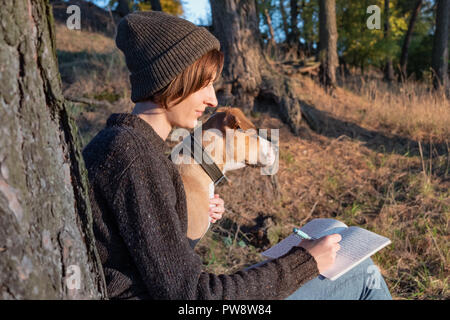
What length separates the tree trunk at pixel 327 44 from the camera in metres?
7.71

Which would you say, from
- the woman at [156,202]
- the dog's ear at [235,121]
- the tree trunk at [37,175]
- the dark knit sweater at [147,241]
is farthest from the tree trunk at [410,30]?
the tree trunk at [37,175]

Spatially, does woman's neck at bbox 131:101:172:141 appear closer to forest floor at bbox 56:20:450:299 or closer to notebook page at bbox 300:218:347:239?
notebook page at bbox 300:218:347:239

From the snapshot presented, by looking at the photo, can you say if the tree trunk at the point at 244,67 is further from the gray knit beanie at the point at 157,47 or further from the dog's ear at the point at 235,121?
the gray knit beanie at the point at 157,47

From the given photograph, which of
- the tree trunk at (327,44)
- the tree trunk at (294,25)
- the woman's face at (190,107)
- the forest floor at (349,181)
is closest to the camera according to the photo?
the woman's face at (190,107)

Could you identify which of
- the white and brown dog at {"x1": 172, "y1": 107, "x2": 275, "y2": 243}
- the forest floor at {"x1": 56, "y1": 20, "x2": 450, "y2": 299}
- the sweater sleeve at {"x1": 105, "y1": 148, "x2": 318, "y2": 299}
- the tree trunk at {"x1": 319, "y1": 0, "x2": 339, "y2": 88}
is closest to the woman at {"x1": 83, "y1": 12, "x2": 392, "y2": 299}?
the sweater sleeve at {"x1": 105, "y1": 148, "x2": 318, "y2": 299}

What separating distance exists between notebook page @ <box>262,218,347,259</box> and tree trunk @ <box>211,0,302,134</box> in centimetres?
342

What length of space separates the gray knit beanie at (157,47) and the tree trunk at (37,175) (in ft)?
1.56

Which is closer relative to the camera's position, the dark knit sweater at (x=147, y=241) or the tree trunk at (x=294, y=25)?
the dark knit sweater at (x=147, y=241)

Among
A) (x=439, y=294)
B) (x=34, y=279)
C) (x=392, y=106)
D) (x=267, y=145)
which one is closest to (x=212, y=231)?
(x=267, y=145)

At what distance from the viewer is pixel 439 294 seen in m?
2.93

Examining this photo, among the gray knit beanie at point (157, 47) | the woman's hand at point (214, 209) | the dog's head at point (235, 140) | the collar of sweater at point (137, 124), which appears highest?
the gray knit beanie at point (157, 47)

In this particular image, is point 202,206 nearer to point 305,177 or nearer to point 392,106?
point 305,177

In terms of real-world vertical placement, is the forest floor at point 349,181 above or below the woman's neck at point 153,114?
below

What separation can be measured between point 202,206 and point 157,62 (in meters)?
1.05
